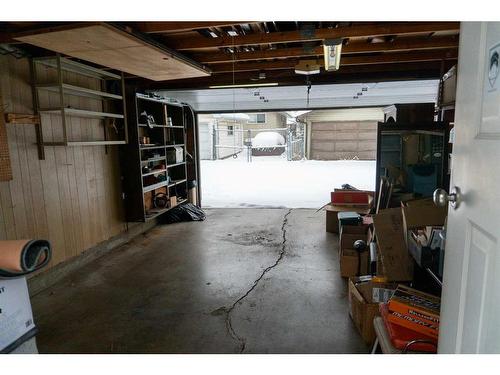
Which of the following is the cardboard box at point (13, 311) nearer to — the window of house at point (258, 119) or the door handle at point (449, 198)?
the door handle at point (449, 198)

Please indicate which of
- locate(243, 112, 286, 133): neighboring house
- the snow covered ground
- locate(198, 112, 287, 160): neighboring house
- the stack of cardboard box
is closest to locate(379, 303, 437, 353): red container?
the stack of cardboard box

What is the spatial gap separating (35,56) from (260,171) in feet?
31.1

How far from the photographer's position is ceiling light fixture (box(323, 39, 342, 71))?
2660 mm

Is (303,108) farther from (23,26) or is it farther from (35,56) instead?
(23,26)

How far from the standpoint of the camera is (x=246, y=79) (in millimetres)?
4449

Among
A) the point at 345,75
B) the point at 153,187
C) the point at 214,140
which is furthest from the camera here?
the point at 214,140

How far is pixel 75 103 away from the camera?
3738mm

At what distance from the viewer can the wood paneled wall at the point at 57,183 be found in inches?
114

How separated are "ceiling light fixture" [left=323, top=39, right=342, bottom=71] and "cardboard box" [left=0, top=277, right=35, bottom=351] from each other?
8.43 feet

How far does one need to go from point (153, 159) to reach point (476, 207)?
4599 mm

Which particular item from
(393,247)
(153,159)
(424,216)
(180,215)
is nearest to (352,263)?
(393,247)

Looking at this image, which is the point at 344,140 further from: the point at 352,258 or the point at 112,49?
the point at 112,49

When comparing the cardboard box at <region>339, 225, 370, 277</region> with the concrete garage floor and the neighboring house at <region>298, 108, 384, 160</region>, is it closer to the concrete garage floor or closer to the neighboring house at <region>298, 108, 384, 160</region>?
the concrete garage floor
